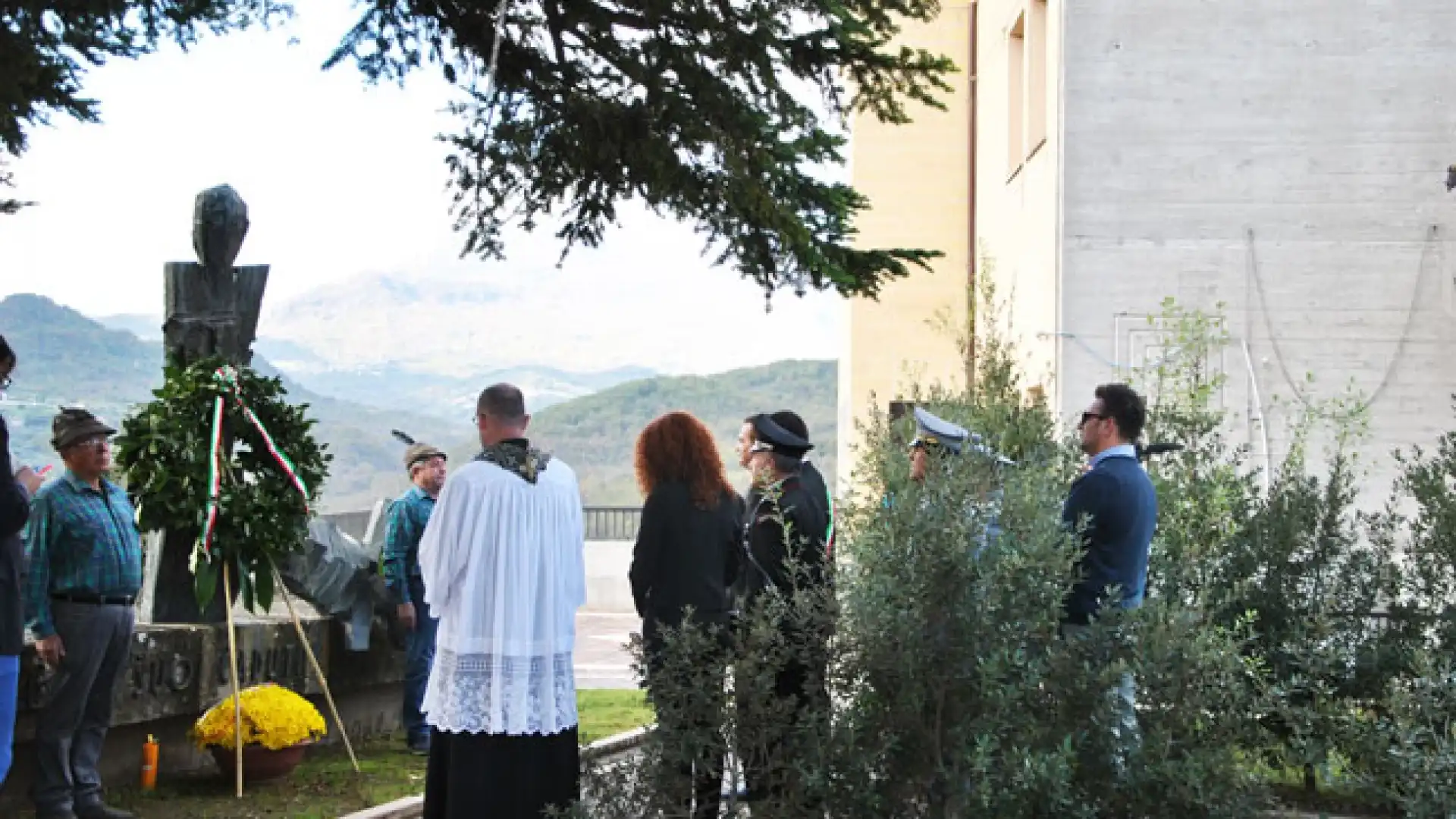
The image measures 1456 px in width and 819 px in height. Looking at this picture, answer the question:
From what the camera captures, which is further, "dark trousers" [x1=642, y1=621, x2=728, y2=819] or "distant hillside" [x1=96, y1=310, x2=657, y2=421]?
"distant hillside" [x1=96, y1=310, x2=657, y2=421]

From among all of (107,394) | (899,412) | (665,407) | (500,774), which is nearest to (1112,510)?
(500,774)

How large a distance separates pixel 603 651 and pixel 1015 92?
34.4 feet

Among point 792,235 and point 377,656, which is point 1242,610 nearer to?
point 792,235

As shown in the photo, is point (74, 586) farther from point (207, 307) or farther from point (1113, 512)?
point (1113, 512)

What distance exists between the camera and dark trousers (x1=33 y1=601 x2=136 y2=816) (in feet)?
23.5

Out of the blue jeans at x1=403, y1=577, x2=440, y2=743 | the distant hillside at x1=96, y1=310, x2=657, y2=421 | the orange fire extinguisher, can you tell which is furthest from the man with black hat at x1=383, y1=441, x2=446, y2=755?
the distant hillside at x1=96, y1=310, x2=657, y2=421

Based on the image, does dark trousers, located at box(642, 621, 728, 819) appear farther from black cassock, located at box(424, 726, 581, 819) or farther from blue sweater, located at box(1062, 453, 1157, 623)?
blue sweater, located at box(1062, 453, 1157, 623)

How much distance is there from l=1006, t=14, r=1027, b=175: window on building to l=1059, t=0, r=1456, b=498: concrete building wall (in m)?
3.92

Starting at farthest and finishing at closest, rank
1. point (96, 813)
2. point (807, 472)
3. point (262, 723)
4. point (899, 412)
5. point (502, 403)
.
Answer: point (899, 412)
point (262, 723)
point (807, 472)
point (96, 813)
point (502, 403)

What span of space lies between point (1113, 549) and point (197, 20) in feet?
17.2

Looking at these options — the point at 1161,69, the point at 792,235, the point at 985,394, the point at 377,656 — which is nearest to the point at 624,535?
the point at 1161,69

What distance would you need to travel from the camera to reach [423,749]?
9.80m

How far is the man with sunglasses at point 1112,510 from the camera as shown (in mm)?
6004

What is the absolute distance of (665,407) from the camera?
4081 centimetres
